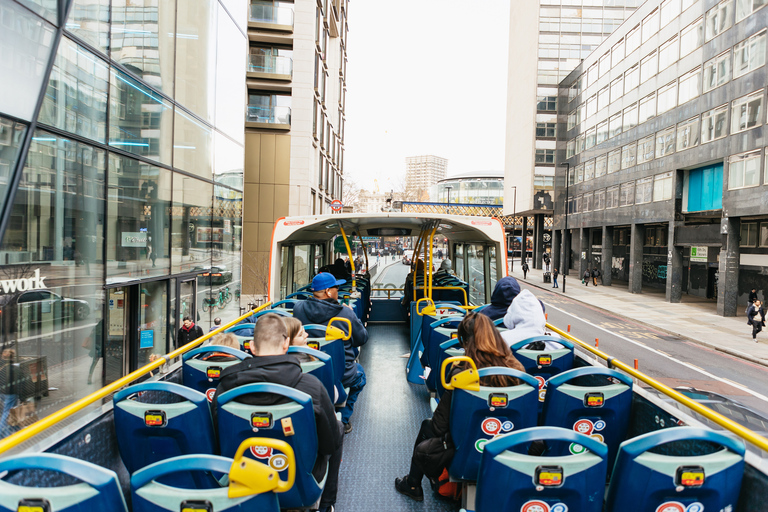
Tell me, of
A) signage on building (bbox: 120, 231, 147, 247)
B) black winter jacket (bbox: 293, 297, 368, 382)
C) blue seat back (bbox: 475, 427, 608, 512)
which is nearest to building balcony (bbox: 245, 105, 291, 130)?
signage on building (bbox: 120, 231, 147, 247)

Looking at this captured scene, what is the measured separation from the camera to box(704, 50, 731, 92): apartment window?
22.1m

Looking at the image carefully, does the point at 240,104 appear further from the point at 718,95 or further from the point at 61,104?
the point at 718,95

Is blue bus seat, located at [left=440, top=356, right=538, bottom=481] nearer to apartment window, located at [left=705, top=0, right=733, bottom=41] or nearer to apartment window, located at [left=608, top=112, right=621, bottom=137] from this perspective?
apartment window, located at [left=705, top=0, right=733, bottom=41]

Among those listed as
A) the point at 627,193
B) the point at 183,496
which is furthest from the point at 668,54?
the point at 183,496

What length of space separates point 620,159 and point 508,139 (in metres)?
24.8

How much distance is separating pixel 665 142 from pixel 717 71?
528 cm

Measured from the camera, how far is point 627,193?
105 feet

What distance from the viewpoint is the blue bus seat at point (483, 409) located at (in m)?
2.92

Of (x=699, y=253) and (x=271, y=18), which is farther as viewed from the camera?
(x=699, y=253)

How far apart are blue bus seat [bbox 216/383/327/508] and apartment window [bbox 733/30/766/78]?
25.7m

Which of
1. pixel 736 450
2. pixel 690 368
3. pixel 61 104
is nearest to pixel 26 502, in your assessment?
pixel 736 450

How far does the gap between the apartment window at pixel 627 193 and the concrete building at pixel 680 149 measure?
71mm

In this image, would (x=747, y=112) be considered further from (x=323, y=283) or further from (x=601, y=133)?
(x=323, y=283)

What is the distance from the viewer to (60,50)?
7574 millimetres
